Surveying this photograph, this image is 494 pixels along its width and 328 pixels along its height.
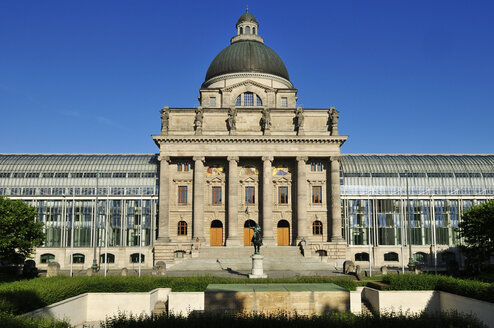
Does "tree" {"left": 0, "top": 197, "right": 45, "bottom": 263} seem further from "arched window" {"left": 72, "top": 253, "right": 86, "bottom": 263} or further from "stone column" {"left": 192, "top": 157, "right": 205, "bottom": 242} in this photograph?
"stone column" {"left": 192, "top": 157, "right": 205, "bottom": 242}

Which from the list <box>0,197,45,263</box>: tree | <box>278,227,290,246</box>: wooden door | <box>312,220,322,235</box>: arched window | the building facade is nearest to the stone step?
the building facade

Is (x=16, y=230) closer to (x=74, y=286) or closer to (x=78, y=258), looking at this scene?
(x=74, y=286)

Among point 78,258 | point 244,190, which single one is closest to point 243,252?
point 244,190

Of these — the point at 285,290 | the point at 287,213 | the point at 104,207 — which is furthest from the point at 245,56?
the point at 285,290

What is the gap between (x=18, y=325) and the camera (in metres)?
20.1

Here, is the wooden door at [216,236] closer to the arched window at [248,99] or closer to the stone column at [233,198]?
the stone column at [233,198]

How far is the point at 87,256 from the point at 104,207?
796 cm

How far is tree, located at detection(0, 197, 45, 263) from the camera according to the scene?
4906 centimetres

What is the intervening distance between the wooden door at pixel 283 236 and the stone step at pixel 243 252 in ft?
18.5

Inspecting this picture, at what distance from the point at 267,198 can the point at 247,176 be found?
5211mm

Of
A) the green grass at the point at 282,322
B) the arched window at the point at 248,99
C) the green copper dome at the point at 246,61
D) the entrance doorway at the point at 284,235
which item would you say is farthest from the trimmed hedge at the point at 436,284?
the green copper dome at the point at 246,61

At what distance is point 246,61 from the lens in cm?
8094

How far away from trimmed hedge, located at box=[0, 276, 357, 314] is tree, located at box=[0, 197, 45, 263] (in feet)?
49.4

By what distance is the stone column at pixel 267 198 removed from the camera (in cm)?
6931
